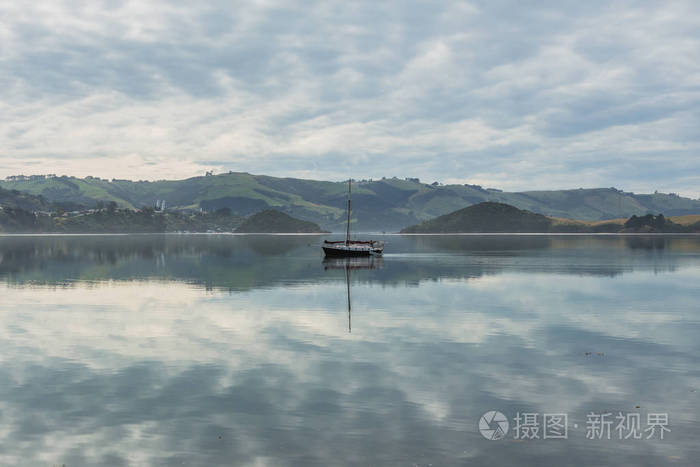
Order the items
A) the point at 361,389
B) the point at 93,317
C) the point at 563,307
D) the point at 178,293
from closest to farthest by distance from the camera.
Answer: the point at 361,389
the point at 93,317
the point at 563,307
the point at 178,293

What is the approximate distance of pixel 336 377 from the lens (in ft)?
86.0

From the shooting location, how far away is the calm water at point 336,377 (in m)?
17.8

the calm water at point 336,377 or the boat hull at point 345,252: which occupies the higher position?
the boat hull at point 345,252

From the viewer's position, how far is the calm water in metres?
17.8

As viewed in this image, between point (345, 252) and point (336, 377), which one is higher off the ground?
point (345, 252)

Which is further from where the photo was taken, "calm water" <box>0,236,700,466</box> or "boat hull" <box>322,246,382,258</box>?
"boat hull" <box>322,246,382,258</box>

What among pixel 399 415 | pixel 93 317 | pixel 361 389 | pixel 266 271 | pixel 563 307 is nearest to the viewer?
pixel 399 415

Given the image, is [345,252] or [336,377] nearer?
[336,377]

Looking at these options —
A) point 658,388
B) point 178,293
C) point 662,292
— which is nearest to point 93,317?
point 178,293

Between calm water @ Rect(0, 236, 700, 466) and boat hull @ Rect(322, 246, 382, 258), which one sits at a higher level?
boat hull @ Rect(322, 246, 382, 258)

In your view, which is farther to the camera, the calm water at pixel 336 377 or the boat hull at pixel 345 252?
the boat hull at pixel 345 252

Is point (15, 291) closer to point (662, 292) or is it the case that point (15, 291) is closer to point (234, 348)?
point (234, 348)

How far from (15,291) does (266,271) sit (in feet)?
125

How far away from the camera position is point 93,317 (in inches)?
1735
